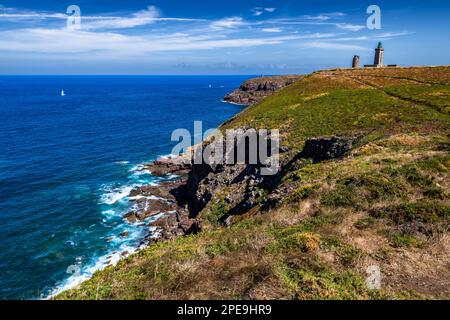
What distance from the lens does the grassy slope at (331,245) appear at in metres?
12.1

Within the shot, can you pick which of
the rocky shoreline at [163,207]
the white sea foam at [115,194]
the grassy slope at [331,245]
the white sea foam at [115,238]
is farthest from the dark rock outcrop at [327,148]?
the white sea foam at [115,194]

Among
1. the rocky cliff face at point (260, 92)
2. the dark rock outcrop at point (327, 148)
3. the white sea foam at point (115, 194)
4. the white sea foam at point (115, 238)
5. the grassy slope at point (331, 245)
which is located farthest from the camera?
the rocky cliff face at point (260, 92)

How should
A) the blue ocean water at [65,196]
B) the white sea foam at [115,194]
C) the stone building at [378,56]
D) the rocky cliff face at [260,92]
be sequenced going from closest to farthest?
1. the blue ocean water at [65,196]
2. the white sea foam at [115,194]
3. the stone building at [378,56]
4. the rocky cliff face at [260,92]

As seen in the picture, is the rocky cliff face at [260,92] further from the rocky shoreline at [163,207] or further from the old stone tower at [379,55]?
the rocky shoreline at [163,207]

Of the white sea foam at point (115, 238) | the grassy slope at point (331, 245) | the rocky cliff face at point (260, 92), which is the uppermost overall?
the rocky cliff face at point (260, 92)

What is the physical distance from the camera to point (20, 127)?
10781cm

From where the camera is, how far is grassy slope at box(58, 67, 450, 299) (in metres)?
12.1

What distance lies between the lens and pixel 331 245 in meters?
14.8

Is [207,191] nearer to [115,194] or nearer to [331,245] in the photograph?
[115,194]

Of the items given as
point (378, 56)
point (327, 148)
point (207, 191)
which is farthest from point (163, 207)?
point (378, 56)
